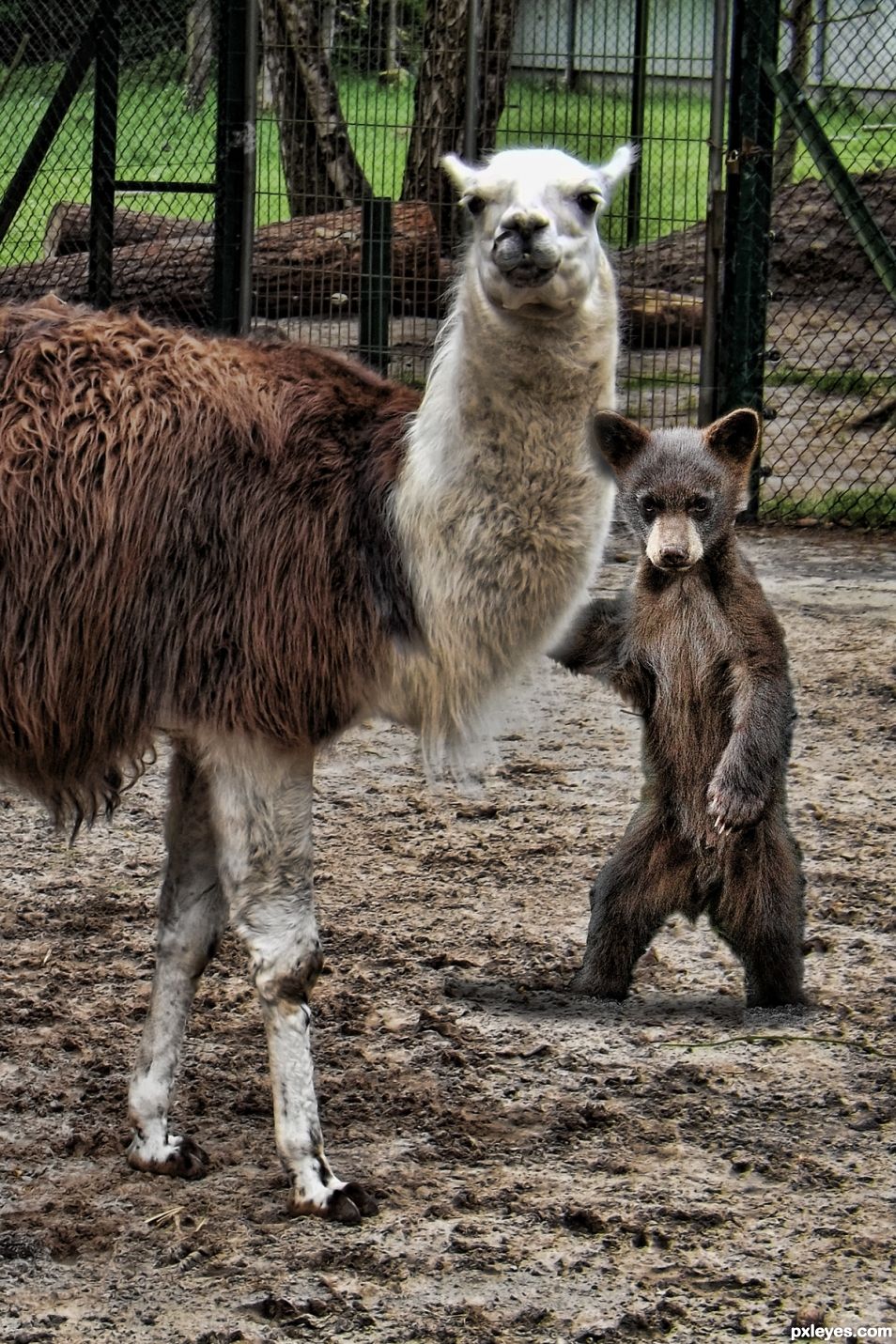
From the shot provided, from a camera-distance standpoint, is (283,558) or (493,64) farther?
(493,64)

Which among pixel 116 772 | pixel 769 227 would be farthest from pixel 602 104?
pixel 116 772

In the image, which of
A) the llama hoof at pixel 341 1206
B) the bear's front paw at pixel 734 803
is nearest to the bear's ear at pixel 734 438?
the bear's front paw at pixel 734 803

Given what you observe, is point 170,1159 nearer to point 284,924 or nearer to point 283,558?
point 284,924

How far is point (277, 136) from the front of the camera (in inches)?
366

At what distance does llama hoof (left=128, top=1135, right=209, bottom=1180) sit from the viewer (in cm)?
361

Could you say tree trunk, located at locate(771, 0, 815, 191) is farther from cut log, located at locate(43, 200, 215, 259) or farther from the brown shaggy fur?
the brown shaggy fur

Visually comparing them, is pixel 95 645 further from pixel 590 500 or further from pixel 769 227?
pixel 769 227

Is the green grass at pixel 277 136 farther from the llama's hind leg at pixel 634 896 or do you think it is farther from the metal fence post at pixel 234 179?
the llama's hind leg at pixel 634 896

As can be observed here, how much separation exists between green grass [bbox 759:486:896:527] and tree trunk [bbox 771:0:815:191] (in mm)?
1660

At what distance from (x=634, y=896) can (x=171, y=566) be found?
1.48 meters

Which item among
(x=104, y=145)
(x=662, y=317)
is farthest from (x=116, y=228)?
(x=662, y=317)

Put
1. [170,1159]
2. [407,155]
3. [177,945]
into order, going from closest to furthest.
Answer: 1. [170,1159]
2. [177,945]
3. [407,155]

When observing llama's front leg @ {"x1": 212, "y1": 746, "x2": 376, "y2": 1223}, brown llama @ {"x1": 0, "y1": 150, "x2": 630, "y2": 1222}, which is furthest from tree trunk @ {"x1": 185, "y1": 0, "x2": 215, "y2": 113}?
llama's front leg @ {"x1": 212, "y1": 746, "x2": 376, "y2": 1223}

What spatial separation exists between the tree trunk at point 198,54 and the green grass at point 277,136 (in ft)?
0.17
